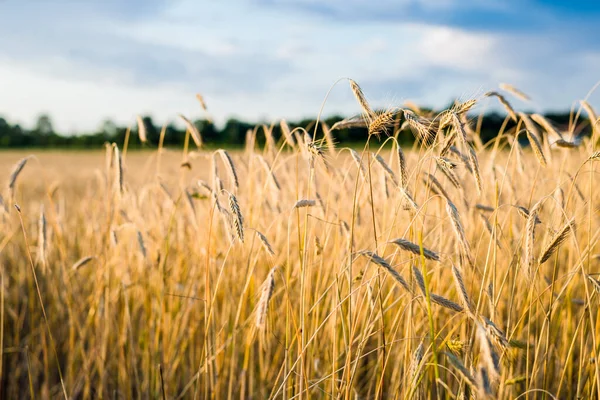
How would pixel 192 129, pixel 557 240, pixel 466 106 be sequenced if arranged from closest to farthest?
pixel 557 240
pixel 466 106
pixel 192 129

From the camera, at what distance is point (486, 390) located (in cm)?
92

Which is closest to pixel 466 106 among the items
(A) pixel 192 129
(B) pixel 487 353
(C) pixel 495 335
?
(C) pixel 495 335

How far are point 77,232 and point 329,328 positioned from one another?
10.6 feet

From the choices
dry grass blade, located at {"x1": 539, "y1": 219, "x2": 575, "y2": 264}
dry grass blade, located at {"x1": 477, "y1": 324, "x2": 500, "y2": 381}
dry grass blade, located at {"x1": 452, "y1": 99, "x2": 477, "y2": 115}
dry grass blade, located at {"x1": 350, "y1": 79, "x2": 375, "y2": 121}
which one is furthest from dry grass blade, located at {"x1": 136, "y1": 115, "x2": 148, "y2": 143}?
dry grass blade, located at {"x1": 477, "y1": 324, "x2": 500, "y2": 381}

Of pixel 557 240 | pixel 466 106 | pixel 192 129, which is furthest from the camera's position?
pixel 192 129

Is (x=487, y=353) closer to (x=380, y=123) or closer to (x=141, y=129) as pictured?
(x=380, y=123)

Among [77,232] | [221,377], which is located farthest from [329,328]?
[77,232]

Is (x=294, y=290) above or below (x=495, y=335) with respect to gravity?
below

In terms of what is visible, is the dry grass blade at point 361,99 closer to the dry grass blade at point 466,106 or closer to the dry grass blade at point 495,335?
the dry grass blade at point 466,106

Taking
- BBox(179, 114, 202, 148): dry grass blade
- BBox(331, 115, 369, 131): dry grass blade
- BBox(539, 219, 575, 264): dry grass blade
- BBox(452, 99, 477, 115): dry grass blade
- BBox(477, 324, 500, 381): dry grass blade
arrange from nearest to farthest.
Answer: BBox(477, 324, 500, 381): dry grass blade
BBox(539, 219, 575, 264): dry grass blade
BBox(452, 99, 477, 115): dry grass blade
BBox(331, 115, 369, 131): dry grass blade
BBox(179, 114, 202, 148): dry grass blade

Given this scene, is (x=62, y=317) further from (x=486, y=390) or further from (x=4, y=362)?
(x=486, y=390)

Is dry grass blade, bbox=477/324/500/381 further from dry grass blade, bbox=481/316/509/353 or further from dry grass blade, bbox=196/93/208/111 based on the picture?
dry grass blade, bbox=196/93/208/111

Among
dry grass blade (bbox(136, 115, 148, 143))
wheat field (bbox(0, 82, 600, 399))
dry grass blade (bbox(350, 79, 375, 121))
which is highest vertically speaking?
dry grass blade (bbox(350, 79, 375, 121))

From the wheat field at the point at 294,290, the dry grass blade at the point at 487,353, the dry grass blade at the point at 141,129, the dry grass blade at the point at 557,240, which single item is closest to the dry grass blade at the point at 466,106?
the wheat field at the point at 294,290
